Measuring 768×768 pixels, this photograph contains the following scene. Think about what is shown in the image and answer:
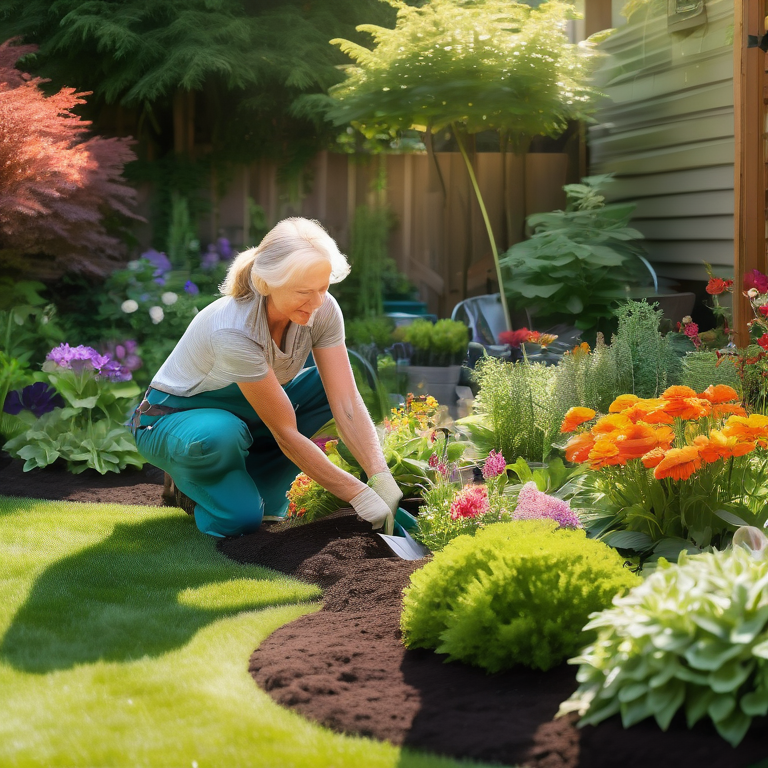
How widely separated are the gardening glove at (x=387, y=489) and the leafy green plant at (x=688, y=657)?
1413mm

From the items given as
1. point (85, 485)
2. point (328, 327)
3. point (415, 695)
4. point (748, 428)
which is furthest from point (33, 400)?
point (748, 428)

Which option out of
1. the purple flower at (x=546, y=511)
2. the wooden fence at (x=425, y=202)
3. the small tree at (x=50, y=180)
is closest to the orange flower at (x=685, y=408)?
the purple flower at (x=546, y=511)

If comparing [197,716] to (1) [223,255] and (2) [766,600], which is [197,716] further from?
(1) [223,255]

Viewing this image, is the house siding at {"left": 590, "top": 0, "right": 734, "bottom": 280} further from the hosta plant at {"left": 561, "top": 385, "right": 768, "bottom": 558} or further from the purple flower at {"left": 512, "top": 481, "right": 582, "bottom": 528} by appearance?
the purple flower at {"left": 512, "top": 481, "right": 582, "bottom": 528}

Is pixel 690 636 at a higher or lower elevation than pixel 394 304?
lower

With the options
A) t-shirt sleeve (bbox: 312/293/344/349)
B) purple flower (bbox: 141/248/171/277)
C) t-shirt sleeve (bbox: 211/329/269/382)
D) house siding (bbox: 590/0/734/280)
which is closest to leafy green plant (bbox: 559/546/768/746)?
t-shirt sleeve (bbox: 211/329/269/382)

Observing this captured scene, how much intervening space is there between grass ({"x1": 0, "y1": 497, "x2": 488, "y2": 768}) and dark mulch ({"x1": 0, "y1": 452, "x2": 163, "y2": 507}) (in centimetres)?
55

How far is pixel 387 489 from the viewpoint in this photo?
325cm

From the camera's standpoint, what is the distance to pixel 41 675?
7.22ft

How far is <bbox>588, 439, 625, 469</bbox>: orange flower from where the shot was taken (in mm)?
2535

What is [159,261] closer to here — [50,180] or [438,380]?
[50,180]

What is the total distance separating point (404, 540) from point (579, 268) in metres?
3.02

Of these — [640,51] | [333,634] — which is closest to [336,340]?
[333,634]

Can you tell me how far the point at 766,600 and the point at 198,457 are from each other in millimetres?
2194
